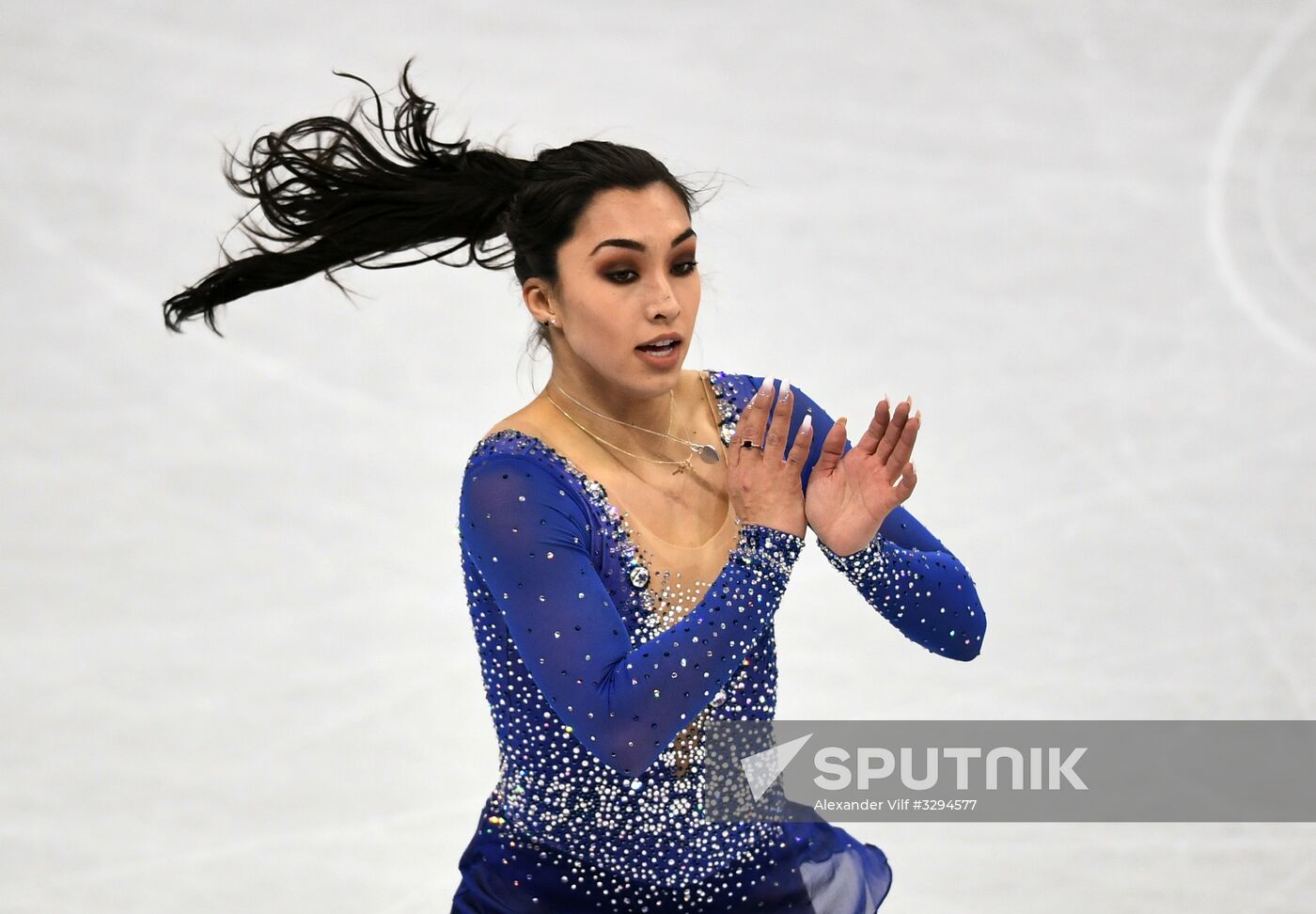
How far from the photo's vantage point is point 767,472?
6.73 ft

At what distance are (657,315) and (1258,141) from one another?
13.3 feet

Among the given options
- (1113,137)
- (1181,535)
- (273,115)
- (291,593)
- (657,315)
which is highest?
(1113,137)

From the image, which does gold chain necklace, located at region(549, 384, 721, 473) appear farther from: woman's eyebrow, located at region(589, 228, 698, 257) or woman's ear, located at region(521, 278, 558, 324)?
woman's eyebrow, located at region(589, 228, 698, 257)

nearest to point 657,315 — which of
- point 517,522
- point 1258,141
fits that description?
point 517,522

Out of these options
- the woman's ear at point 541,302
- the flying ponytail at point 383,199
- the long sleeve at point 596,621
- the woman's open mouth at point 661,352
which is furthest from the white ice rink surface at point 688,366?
the long sleeve at point 596,621

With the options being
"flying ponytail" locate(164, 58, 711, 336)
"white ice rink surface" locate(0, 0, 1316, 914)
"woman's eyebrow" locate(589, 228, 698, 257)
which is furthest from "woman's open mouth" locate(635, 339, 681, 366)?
"white ice rink surface" locate(0, 0, 1316, 914)

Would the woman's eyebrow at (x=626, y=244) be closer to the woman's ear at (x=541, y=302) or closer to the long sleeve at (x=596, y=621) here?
the woman's ear at (x=541, y=302)

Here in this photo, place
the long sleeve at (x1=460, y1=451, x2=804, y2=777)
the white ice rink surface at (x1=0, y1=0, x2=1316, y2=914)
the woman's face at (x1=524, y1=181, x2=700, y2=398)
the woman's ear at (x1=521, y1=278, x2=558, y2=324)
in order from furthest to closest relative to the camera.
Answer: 1. the white ice rink surface at (x1=0, y1=0, x2=1316, y2=914)
2. the woman's ear at (x1=521, y1=278, x2=558, y2=324)
3. the woman's face at (x1=524, y1=181, x2=700, y2=398)
4. the long sleeve at (x1=460, y1=451, x2=804, y2=777)

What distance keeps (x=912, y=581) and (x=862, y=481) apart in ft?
0.92

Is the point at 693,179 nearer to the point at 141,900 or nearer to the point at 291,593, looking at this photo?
the point at 291,593

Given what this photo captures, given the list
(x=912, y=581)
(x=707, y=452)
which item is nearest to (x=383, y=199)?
(x=707, y=452)

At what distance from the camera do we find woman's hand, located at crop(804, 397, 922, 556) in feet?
6.66

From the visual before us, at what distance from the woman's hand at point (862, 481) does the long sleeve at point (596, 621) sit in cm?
5

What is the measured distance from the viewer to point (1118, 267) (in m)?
5.29
